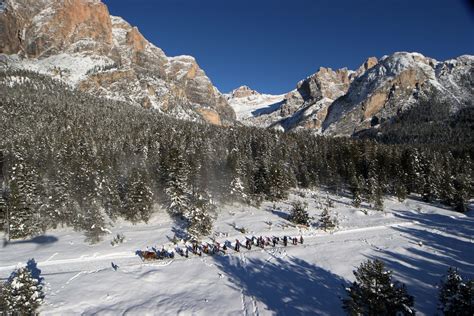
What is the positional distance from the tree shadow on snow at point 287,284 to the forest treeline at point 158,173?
28.4 feet

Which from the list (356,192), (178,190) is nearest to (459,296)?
(178,190)

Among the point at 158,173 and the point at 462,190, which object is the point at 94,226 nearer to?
the point at 158,173

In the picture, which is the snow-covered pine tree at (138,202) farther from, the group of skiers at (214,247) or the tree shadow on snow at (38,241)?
the group of skiers at (214,247)

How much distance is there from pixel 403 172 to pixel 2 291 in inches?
2699

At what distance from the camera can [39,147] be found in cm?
6794

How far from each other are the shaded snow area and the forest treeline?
3322mm

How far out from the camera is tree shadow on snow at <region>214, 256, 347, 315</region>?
80.5 feet

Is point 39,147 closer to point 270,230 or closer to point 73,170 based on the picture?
point 73,170

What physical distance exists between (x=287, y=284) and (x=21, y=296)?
1796 centimetres

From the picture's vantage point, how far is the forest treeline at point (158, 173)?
46906 mm

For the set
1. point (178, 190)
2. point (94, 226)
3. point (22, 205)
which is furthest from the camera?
point (178, 190)

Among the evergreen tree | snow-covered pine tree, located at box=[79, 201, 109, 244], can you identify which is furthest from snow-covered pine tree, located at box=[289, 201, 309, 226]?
the evergreen tree

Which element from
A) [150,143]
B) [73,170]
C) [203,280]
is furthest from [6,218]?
[150,143]

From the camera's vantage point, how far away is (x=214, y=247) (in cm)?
3544
